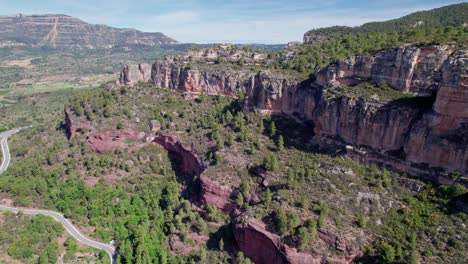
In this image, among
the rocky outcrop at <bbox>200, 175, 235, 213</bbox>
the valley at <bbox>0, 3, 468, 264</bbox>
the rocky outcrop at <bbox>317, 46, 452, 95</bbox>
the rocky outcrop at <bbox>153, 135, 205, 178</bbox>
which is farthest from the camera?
the rocky outcrop at <bbox>153, 135, 205, 178</bbox>

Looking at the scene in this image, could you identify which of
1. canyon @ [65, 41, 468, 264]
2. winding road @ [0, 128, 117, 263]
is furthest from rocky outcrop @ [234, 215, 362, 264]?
winding road @ [0, 128, 117, 263]

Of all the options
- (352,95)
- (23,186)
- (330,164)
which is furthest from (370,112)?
(23,186)

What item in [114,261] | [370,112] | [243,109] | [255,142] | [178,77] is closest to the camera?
[370,112]

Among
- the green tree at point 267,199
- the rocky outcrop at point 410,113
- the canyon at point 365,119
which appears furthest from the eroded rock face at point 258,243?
the rocky outcrop at point 410,113

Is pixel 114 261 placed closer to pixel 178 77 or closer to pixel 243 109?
pixel 243 109

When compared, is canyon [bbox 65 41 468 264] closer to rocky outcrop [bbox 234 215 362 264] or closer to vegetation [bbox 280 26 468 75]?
rocky outcrop [bbox 234 215 362 264]

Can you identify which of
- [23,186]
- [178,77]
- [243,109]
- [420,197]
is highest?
[178,77]

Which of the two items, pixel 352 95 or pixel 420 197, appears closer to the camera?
pixel 420 197

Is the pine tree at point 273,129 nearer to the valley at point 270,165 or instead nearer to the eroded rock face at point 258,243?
the valley at point 270,165

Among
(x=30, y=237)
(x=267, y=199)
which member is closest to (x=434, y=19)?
(x=267, y=199)
